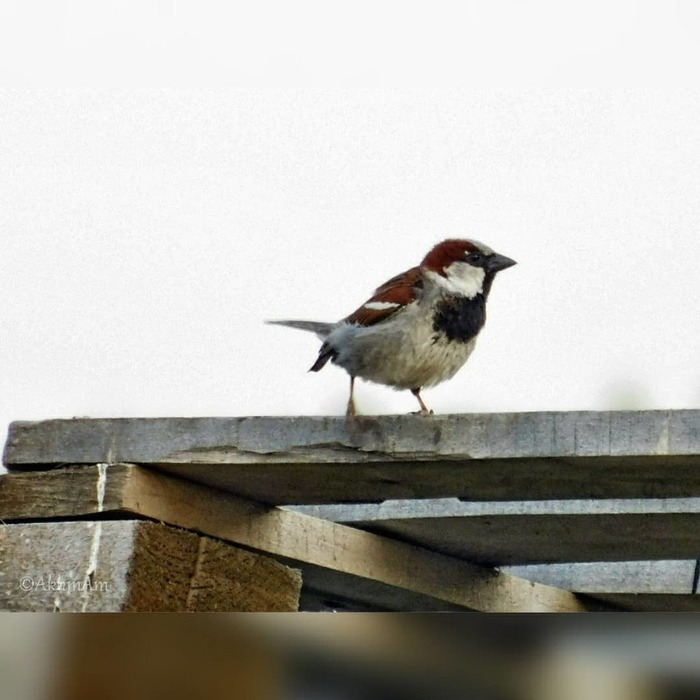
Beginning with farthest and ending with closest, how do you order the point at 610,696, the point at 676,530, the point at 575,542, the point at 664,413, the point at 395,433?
the point at 575,542, the point at 676,530, the point at 395,433, the point at 664,413, the point at 610,696

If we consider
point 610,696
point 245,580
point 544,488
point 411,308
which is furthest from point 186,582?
point 411,308

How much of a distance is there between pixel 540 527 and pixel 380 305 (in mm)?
1277

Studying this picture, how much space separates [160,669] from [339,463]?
2.55 feet

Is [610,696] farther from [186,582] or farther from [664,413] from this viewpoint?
[186,582]

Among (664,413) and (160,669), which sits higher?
(664,413)

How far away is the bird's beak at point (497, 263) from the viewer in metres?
4.71

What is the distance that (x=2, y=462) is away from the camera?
292cm

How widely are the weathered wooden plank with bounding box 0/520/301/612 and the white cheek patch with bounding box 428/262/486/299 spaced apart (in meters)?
1.80

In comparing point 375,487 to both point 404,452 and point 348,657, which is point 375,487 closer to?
point 404,452

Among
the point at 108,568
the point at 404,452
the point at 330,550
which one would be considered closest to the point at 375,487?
the point at 404,452

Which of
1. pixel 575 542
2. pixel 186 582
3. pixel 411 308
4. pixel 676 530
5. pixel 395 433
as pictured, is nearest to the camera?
pixel 395 433

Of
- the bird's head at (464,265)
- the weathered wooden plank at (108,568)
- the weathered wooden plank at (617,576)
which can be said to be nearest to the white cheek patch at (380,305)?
the bird's head at (464,265)

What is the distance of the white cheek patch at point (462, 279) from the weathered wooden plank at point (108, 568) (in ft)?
5.90

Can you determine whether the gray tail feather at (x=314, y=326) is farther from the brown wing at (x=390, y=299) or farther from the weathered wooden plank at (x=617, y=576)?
the weathered wooden plank at (x=617, y=576)
